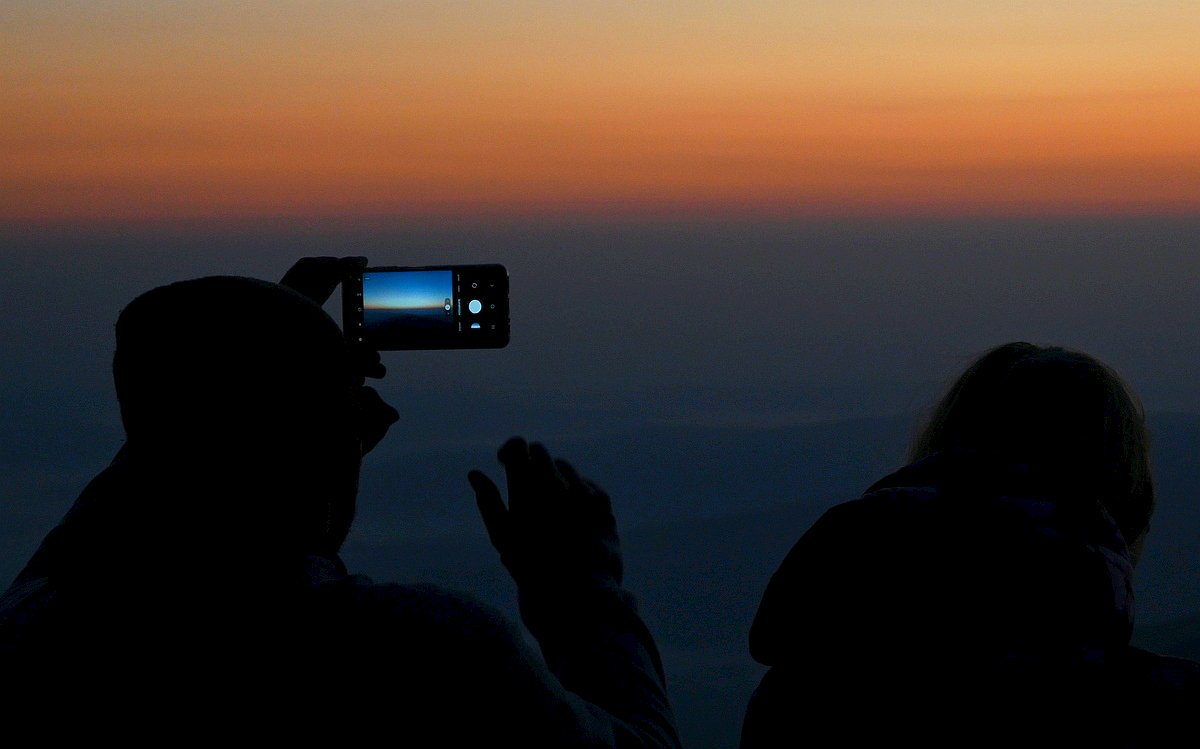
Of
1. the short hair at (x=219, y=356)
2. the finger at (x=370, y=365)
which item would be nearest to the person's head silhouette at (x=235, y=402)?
the short hair at (x=219, y=356)

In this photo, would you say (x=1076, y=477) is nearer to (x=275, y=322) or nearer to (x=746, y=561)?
(x=275, y=322)

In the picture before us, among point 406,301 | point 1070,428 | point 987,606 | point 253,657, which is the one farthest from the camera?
point 406,301

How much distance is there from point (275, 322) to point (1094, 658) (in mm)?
1163

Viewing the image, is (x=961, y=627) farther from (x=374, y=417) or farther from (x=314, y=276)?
(x=314, y=276)

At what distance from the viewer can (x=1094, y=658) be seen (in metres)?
1.61

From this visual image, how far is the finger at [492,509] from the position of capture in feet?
4.55

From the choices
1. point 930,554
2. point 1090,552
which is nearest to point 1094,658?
point 1090,552

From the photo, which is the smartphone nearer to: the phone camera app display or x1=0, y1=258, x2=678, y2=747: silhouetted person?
the phone camera app display

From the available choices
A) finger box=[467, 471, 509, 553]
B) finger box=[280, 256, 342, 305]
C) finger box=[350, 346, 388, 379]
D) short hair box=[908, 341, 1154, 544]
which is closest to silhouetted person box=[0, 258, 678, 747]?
finger box=[467, 471, 509, 553]

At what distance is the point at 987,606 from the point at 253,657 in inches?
39.4

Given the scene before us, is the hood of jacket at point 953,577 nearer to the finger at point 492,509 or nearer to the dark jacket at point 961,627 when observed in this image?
the dark jacket at point 961,627

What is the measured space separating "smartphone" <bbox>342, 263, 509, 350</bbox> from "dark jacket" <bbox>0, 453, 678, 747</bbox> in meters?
0.80

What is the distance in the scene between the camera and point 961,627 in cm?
165

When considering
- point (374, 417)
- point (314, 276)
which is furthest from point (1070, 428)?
point (314, 276)
